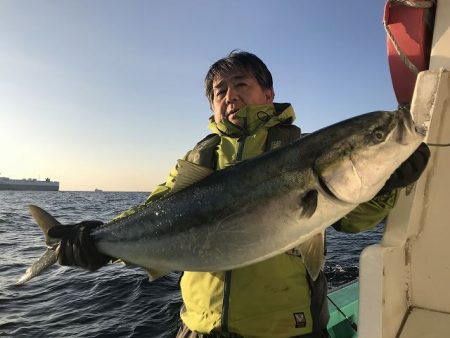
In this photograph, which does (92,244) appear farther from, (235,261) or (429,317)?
(429,317)

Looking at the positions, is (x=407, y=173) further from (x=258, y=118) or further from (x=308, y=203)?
(x=258, y=118)

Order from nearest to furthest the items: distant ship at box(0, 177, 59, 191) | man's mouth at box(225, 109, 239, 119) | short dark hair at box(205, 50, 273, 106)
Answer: man's mouth at box(225, 109, 239, 119) < short dark hair at box(205, 50, 273, 106) < distant ship at box(0, 177, 59, 191)

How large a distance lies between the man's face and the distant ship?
16009 cm

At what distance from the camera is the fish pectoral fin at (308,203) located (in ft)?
8.72

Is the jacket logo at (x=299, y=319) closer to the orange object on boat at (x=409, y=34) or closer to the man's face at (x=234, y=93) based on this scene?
the man's face at (x=234, y=93)

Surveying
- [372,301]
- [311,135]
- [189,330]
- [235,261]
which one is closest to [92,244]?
[189,330]

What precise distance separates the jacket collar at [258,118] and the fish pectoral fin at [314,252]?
1.40 meters

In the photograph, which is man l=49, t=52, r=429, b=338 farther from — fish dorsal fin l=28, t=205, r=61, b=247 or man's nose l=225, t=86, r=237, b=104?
fish dorsal fin l=28, t=205, r=61, b=247

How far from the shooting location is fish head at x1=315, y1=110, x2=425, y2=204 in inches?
103

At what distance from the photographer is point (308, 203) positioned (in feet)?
8.79

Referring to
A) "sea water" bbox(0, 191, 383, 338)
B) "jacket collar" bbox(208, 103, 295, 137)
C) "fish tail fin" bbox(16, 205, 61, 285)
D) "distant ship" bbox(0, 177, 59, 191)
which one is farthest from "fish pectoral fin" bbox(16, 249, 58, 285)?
"distant ship" bbox(0, 177, 59, 191)

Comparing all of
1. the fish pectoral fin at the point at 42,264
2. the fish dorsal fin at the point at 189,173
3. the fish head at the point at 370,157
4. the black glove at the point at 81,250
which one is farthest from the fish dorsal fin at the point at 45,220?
the fish head at the point at 370,157

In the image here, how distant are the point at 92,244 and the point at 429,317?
132 inches

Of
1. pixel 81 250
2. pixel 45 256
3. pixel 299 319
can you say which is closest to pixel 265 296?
pixel 299 319
